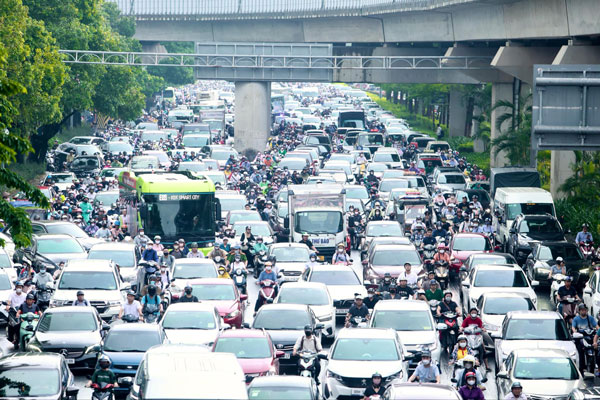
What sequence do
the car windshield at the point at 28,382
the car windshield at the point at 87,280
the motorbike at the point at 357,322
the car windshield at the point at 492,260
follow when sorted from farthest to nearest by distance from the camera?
1. the car windshield at the point at 492,260
2. the car windshield at the point at 87,280
3. the motorbike at the point at 357,322
4. the car windshield at the point at 28,382

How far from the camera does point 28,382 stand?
18672 mm

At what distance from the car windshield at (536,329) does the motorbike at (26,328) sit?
9064 millimetres

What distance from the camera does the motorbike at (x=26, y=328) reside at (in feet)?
81.2

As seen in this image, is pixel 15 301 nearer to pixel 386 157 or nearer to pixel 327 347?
pixel 327 347

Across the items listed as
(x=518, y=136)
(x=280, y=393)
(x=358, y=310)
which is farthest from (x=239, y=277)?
(x=518, y=136)

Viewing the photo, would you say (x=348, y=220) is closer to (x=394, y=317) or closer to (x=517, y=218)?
(x=517, y=218)

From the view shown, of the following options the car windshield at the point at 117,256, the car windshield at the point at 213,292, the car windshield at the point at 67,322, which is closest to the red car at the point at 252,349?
the car windshield at the point at 67,322

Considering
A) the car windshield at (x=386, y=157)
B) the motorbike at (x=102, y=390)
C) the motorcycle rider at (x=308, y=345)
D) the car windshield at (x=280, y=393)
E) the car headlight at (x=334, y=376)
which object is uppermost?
the car windshield at (x=386, y=157)

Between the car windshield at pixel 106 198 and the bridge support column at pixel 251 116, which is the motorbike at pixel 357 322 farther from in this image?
the bridge support column at pixel 251 116

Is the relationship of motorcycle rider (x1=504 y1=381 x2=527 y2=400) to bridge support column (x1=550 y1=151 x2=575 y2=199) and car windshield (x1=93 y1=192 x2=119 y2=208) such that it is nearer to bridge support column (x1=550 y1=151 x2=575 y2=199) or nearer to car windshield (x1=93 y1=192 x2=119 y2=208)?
car windshield (x1=93 y1=192 x2=119 y2=208)

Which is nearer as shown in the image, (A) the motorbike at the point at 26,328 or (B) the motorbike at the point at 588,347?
(B) the motorbike at the point at 588,347

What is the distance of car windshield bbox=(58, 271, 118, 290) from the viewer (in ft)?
90.3

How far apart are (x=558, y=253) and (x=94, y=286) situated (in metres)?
12.5

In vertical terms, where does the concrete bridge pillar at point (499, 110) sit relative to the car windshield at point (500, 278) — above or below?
above
